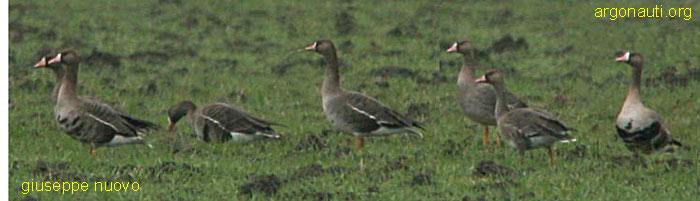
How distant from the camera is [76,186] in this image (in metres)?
13.8

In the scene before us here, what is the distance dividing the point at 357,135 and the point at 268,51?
1087 centimetres

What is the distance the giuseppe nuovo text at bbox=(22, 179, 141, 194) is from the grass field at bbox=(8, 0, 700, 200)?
0.50 feet

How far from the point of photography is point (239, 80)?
2345 cm

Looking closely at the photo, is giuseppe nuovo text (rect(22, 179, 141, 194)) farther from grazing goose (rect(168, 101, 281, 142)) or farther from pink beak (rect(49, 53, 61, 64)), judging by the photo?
pink beak (rect(49, 53, 61, 64))

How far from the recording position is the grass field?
46.5ft

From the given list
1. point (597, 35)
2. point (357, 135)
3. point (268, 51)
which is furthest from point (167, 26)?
point (357, 135)

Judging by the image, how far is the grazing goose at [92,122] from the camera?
15688 mm

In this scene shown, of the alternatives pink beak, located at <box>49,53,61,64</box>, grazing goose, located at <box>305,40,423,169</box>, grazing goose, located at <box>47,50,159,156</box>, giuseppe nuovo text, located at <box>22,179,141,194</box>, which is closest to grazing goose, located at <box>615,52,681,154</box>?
grazing goose, located at <box>305,40,423,169</box>

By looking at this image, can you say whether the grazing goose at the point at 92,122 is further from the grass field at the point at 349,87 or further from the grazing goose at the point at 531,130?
the grazing goose at the point at 531,130

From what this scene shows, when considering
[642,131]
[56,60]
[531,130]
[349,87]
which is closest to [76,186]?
[56,60]

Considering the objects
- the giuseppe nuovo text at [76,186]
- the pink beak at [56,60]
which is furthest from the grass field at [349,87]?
the pink beak at [56,60]

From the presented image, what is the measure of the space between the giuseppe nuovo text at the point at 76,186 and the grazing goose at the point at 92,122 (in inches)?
67.5

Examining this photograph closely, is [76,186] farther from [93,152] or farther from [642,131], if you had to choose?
[642,131]

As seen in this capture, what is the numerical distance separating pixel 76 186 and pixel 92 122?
2.05m
